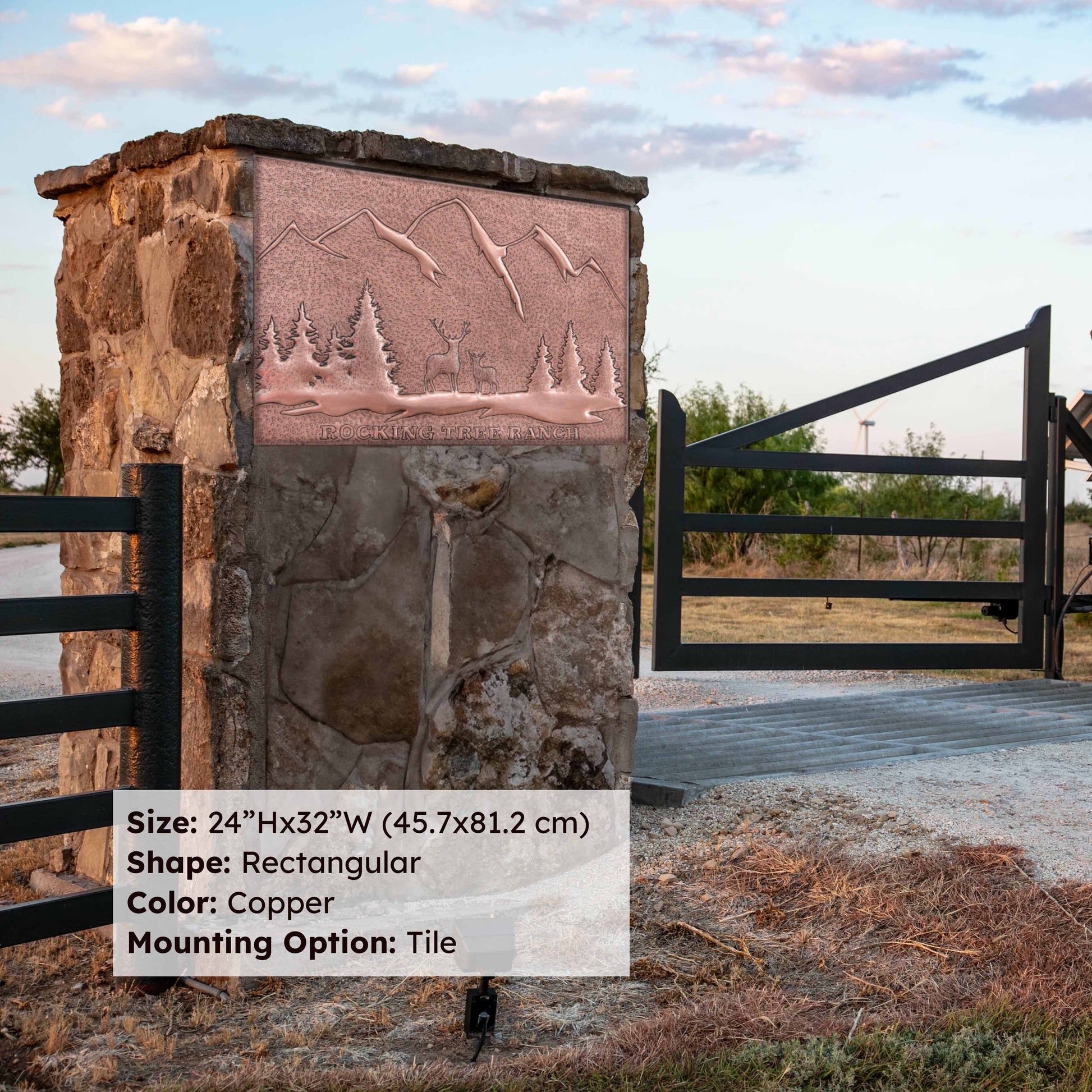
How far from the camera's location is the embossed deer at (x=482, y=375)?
3.81 m

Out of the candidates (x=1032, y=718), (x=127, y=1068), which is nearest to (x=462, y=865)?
(x=127, y=1068)

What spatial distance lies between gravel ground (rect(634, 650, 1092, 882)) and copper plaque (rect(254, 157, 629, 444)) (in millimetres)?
1544

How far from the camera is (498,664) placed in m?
3.92

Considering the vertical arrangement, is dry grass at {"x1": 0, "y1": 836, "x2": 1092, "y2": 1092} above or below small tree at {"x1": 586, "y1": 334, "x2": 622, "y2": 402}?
below

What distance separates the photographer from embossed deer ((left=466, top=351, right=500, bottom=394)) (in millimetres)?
3811

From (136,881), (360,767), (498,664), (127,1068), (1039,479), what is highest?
(1039,479)

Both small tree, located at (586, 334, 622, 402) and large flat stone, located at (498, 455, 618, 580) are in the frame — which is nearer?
large flat stone, located at (498, 455, 618, 580)

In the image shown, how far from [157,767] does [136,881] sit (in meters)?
0.38

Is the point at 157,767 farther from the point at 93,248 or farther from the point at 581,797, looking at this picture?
the point at 93,248

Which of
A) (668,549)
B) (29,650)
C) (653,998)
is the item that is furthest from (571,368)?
(29,650)

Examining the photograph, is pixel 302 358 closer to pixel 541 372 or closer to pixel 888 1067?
pixel 541 372

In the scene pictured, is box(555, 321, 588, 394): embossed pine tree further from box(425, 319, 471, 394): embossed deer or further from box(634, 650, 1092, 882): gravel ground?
box(634, 650, 1092, 882): gravel ground

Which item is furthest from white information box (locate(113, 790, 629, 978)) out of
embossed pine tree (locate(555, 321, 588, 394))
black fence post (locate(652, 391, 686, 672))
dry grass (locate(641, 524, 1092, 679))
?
dry grass (locate(641, 524, 1092, 679))

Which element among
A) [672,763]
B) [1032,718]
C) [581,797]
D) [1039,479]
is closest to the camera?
[581,797]
